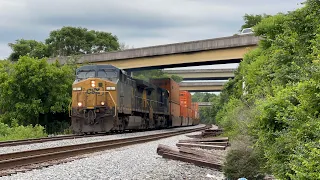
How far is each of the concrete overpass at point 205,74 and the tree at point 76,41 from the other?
12.8 meters

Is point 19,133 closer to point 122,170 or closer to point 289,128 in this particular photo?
point 122,170

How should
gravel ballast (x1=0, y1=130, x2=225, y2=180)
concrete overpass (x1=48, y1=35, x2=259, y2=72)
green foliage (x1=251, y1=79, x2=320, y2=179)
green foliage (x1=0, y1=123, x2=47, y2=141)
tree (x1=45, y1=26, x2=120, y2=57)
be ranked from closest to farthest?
green foliage (x1=251, y1=79, x2=320, y2=179) < gravel ballast (x1=0, y1=130, x2=225, y2=180) < green foliage (x1=0, y1=123, x2=47, y2=141) < concrete overpass (x1=48, y1=35, x2=259, y2=72) < tree (x1=45, y1=26, x2=120, y2=57)

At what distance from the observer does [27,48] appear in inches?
2805

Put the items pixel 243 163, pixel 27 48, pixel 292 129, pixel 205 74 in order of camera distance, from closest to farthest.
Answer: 1. pixel 292 129
2. pixel 243 163
3. pixel 205 74
4. pixel 27 48

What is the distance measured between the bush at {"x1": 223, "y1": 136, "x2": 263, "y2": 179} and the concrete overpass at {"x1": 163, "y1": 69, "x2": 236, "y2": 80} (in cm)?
5628

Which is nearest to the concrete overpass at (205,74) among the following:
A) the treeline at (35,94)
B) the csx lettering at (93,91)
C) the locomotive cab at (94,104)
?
the treeline at (35,94)

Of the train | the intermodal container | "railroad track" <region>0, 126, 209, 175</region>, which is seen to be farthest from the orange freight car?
"railroad track" <region>0, 126, 209, 175</region>

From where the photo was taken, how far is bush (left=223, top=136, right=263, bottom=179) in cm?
749

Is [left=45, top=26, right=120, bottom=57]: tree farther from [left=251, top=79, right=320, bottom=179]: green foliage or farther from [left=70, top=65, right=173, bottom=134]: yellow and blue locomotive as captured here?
[left=251, top=79, right=320, bottom=179]: green foliage

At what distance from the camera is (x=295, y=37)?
1030 centimetres

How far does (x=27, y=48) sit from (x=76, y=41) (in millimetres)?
8200

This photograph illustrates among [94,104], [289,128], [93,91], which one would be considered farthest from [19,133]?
[289,128]

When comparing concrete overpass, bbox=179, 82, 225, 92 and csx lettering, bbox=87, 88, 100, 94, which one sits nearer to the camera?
csx lettering, bbox=87, 88, 100, 94

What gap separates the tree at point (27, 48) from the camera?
227 feet
